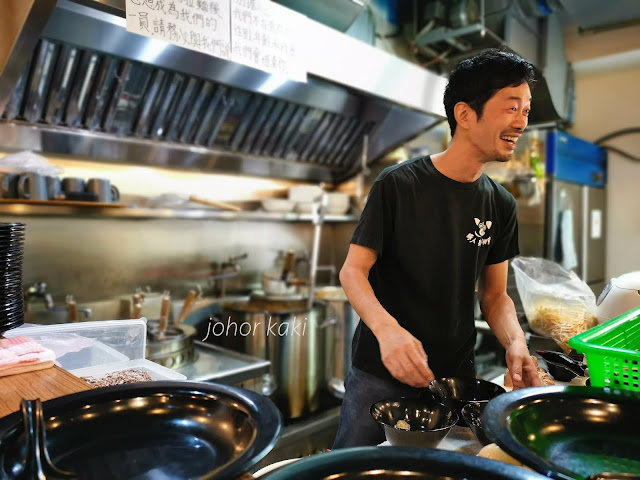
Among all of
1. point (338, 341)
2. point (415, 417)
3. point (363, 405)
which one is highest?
point (415, 417)

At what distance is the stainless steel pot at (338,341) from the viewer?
3.51 meters

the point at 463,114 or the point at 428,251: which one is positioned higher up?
the point at 463,114

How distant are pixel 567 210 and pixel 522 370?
12.3ft

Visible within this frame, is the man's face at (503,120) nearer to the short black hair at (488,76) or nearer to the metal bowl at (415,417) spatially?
the short black hair at (488,76)

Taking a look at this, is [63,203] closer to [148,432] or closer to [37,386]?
[37,386]

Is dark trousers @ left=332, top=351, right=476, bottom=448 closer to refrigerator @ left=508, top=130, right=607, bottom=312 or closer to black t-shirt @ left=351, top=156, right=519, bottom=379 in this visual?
black t-shirt @ left=351, top=156, right=519, bottom=379

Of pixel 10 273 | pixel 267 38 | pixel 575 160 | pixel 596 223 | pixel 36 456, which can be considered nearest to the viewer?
pixel 36 456

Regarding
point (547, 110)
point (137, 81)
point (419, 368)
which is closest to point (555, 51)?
point (547, 110)

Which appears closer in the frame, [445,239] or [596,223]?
[445,239]

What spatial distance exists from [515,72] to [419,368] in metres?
0.93

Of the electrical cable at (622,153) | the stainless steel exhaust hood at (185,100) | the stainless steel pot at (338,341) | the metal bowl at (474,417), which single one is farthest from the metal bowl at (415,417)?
the electrical cable at (622,153)

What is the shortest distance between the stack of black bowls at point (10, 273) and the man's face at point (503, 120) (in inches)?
55.1

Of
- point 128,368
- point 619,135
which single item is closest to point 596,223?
point 619,135

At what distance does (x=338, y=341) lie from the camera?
355cm
